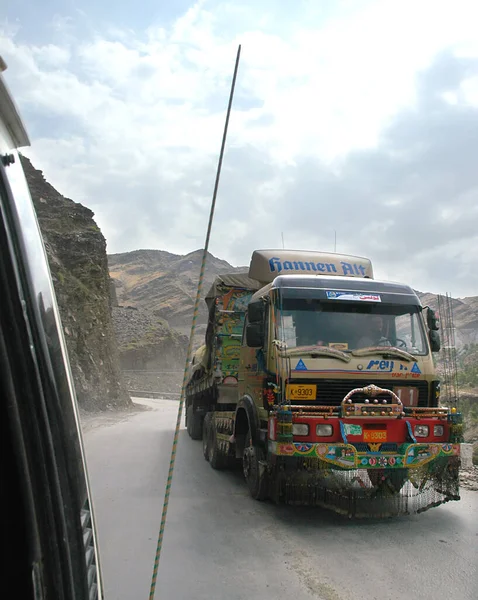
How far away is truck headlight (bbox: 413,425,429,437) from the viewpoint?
6.22 m

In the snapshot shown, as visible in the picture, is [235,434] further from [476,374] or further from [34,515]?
[476,374]

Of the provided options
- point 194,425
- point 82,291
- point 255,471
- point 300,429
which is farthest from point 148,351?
point 300,429

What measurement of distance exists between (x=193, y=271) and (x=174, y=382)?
7629 cm

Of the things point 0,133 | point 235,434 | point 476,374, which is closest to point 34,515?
point 0,133

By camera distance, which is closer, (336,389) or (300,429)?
(300,429)

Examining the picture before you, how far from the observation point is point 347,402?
6.12 meters

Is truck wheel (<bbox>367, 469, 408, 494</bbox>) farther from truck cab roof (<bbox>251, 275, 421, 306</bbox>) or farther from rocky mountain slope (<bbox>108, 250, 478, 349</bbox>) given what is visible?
rocky mountain slope (<bbox>108, 250, 478, 349</bbox>)

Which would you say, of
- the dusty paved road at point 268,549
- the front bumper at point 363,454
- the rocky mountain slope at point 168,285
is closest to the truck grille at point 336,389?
the front bumper at point 363,454

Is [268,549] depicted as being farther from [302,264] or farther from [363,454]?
[302,264]

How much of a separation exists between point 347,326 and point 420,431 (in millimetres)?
1511

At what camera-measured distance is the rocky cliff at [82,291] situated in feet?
86.7

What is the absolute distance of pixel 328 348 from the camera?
21.6 feet

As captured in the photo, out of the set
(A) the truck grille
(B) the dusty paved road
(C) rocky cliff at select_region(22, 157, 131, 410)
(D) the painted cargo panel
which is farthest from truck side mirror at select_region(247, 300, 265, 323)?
(C) rocky cliff at select_region(22, 157, 131, 410)

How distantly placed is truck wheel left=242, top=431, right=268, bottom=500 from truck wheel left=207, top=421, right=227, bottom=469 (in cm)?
210
